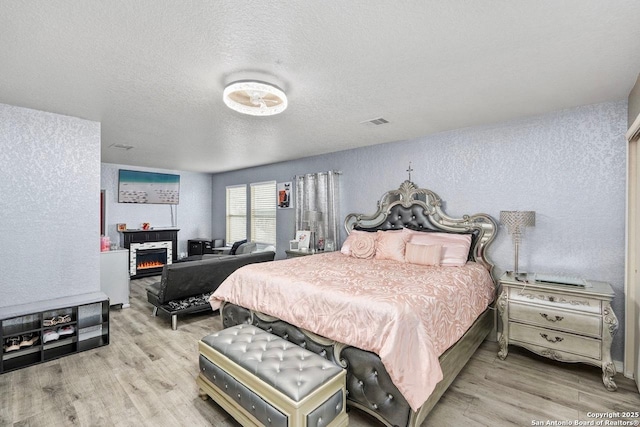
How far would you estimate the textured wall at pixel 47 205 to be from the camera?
301 centimetres

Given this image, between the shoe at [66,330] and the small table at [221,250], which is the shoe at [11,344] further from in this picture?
the small table at [221,250]

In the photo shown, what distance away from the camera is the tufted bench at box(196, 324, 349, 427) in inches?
66.6

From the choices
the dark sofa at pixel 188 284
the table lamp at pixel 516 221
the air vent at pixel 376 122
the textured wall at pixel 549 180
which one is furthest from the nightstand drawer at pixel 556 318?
the dark sofa at pixel 188 284

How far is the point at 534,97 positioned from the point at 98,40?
3.51m

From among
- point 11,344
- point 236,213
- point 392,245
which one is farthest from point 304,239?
point 11,344

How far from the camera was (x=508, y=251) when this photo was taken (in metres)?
3.48

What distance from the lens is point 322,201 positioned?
528 centimetres

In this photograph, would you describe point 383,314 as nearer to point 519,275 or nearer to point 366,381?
point 366,381

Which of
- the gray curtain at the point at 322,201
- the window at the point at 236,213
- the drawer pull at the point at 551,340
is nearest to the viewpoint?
the drawer pull at the point at 551,340

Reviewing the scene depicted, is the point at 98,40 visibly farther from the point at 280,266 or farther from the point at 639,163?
the point at 639,163

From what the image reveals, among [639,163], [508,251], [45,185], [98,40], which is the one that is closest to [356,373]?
[508,251]

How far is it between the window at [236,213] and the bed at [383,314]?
12.9 ft

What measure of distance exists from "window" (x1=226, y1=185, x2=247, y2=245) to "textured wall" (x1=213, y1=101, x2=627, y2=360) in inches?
168

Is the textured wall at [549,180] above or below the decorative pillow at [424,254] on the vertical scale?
above
